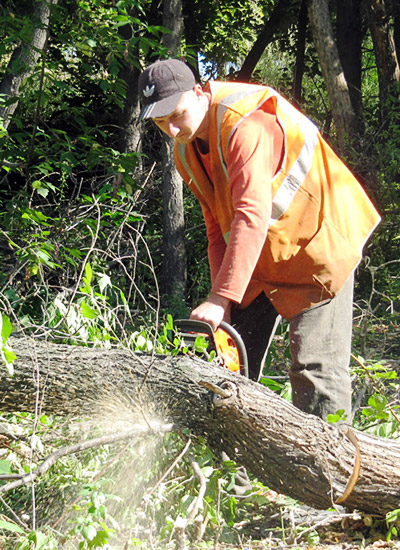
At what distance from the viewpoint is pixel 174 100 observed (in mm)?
2842

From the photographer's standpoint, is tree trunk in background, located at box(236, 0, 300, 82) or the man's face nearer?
the man's face

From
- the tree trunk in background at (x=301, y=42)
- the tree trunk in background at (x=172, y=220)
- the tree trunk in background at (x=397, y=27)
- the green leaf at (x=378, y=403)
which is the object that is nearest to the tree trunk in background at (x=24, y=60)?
the tree trunk in background at (x=172, y=220)

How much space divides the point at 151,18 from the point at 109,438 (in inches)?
268

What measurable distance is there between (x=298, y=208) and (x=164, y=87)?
→ 77 cm

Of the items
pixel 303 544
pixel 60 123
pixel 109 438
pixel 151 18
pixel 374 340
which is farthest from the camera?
pixel 151 18

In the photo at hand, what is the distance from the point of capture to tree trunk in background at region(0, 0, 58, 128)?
5168 mm

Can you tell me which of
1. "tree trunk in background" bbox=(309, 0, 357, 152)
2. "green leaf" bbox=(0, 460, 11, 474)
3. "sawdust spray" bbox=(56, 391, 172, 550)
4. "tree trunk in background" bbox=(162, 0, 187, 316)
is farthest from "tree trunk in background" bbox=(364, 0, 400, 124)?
"green leaf" bbox=(0, 460, 11, 474)

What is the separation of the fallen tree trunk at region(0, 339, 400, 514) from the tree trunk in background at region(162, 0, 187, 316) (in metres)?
3.89

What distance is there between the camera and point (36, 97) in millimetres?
5629

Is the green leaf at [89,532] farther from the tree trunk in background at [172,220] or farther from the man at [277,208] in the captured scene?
the tree trunk in background at [172,220]

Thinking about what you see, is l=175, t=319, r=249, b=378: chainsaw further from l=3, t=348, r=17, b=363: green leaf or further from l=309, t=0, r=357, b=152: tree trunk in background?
l=309, t=0, r=357, b=152: tree trunk in background

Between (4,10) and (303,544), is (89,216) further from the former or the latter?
(303,544)

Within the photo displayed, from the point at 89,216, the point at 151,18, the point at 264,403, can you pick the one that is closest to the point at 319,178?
the point at 264,403

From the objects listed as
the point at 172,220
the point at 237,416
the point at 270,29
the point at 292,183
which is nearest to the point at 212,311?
the point at 237,416
